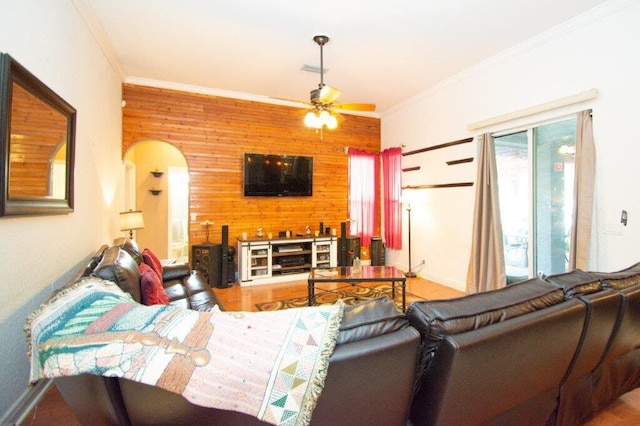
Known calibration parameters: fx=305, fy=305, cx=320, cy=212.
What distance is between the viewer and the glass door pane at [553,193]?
10.8 ft

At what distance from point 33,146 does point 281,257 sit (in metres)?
3.60

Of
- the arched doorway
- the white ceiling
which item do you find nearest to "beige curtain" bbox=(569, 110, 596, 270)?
the white ceiling

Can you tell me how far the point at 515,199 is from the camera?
3.86 meters

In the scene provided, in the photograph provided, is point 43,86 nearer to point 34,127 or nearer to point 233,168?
point 34,127

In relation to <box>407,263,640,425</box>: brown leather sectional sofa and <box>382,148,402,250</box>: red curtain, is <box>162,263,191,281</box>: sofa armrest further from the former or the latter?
<box>382,148,402,250</box>: red curtain

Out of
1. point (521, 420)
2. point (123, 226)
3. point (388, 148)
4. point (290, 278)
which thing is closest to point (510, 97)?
point (388, 148)

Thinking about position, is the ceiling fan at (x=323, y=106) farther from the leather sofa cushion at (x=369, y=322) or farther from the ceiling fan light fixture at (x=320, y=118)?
the leather sofa cushion at (x=369, y=322)

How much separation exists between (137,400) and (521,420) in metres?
1.59

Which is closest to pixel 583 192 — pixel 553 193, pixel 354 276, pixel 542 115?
pixel 553 193

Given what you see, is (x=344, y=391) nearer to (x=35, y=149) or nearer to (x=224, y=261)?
(x=35, y=149)

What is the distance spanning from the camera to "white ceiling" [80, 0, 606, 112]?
2865 millimetres

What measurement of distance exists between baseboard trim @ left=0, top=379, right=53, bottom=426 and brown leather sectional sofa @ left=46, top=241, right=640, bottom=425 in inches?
48.3

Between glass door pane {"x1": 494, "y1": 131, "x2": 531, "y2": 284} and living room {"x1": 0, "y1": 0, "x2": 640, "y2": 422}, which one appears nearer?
living room {"x1": 0, "y1": 0, "x2": 640, "y2": 422}

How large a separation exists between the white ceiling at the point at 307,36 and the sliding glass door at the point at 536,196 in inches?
45.4
